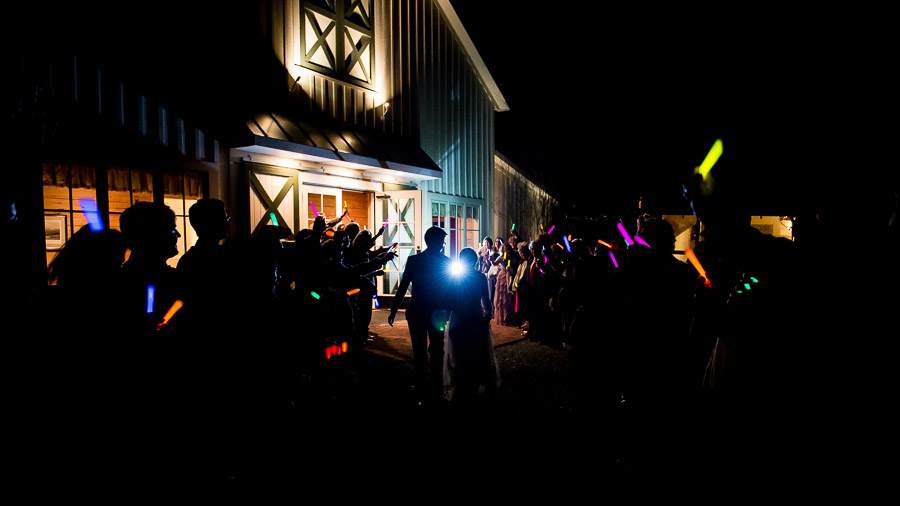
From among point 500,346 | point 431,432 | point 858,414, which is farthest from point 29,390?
point 500,346

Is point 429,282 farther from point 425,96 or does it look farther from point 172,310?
point 425,96

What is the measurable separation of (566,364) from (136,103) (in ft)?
22.6

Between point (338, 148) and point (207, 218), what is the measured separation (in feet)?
20.0

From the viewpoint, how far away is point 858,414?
5.36 feet

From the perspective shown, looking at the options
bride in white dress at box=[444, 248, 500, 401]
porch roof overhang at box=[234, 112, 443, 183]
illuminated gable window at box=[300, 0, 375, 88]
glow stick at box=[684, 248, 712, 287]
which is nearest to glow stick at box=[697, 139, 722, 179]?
glow stick at box=[684, 248, 712, 287]

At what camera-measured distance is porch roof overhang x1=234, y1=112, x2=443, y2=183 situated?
7254mm

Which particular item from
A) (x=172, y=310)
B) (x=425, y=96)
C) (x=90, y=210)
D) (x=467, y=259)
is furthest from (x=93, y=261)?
(x=425, y=96)

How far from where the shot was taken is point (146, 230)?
2.48 m

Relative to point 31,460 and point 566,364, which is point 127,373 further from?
point 566,364

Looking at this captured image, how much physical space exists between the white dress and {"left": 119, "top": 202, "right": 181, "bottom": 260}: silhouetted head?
2.64 metres

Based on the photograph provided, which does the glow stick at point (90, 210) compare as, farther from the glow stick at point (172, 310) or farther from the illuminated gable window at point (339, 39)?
the glow stick at point (172, 310)

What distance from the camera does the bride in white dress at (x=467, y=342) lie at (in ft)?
14.6

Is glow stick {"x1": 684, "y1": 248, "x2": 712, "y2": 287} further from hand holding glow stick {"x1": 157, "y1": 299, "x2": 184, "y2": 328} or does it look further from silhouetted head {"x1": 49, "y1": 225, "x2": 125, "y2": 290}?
silhouetted head {"x1": 49, "y1": 225, "x2": 125, "y2": 290}

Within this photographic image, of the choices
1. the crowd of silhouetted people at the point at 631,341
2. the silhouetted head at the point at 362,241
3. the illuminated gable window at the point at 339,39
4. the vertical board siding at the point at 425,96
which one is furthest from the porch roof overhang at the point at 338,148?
the crowd of silhouetted people at the point at 631,341
